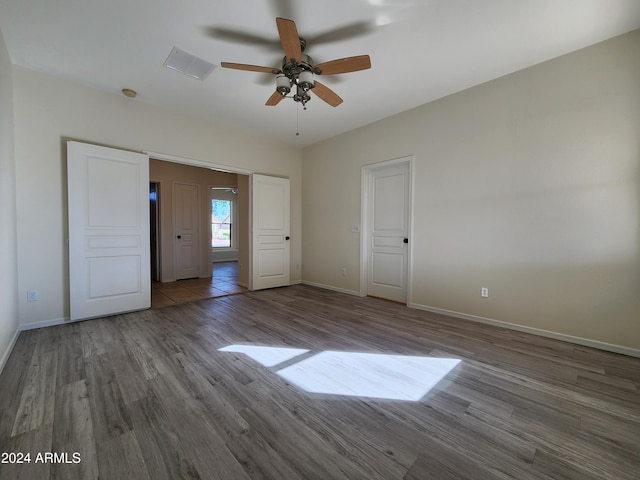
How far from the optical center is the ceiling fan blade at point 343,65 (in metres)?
2.11

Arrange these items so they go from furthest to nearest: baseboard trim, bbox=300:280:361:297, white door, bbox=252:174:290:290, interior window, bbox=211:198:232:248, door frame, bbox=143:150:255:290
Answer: interior window, bbox=211:198:232:248 → white door, bbox=252:174:290:290 → baseboard trim, bbox=300:280:361:297 → door frame, bbox=143:150:255:290

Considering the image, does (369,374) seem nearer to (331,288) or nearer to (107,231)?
(331,288)

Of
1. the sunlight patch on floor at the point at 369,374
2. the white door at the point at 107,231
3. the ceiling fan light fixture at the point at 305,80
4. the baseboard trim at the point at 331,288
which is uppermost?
the ceiling fan light fixture at the point at 305,80

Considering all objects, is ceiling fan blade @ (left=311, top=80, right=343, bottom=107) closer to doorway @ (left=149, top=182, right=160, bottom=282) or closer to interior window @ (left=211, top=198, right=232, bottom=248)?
doorway @ (left=149, top=182, right=160, bottom=282)

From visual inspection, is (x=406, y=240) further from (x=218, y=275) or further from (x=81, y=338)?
(x=218, y=275)

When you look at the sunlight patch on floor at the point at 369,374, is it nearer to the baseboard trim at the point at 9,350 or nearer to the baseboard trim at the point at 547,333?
the baseboard trim at the point at 547,333

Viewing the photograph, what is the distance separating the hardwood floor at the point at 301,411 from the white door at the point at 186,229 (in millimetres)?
3339

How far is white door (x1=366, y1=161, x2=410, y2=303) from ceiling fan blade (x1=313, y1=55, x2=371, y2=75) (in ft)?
6.32

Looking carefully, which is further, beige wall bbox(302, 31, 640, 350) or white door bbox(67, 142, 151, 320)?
white door bbox(67, 142, 151, 320)

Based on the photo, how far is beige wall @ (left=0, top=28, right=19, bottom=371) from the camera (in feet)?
6.95

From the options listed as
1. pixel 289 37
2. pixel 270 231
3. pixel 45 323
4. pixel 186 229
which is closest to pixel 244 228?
pixel 270 231

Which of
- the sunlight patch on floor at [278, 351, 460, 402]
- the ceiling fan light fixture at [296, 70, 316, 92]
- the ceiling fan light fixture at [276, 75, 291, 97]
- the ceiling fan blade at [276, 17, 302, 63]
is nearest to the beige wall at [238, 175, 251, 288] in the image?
the ceiling fan light fixture at [276, 75, 291, 97]

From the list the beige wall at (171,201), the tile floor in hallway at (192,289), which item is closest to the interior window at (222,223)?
the beige wall at (171,201)

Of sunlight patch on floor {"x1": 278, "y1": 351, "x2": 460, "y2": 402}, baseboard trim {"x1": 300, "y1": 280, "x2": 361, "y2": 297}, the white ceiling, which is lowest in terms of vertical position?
sunlight patch on floor {"x1": 278, "y1": 351, "x2": 460, "y2": 402}
